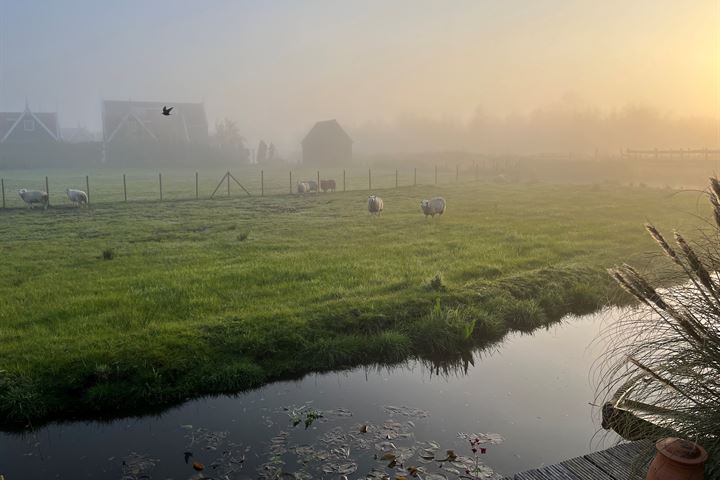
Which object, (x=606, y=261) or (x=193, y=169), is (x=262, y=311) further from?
(x=193, y=169)

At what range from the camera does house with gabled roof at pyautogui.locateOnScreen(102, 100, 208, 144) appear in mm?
79062

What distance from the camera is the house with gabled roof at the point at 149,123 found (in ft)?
259

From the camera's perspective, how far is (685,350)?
14.5 ft

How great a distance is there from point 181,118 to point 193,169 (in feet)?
83.0

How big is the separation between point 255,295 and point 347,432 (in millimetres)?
5447

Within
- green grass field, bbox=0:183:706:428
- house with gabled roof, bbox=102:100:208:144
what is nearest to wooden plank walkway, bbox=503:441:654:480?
green grass field, bbox=0:183:706:428

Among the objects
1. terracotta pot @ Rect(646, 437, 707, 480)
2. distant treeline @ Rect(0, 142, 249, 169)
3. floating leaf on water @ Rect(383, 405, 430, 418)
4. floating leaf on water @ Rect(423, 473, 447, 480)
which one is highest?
distant treeline @ Rect(0, 142, 249, 169)

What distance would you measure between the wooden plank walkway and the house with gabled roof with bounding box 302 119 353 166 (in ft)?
242

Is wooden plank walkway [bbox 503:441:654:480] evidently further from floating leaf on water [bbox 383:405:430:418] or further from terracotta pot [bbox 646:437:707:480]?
floating leaf on water [bbox 383:405:430:418]

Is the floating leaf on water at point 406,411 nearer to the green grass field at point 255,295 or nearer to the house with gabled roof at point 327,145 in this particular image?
the green grass field at point 255,295

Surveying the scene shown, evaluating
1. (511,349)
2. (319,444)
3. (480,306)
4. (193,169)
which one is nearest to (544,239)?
(480,306)

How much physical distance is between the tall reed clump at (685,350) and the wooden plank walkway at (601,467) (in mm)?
282

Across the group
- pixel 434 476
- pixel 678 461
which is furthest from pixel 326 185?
pixel 678 461

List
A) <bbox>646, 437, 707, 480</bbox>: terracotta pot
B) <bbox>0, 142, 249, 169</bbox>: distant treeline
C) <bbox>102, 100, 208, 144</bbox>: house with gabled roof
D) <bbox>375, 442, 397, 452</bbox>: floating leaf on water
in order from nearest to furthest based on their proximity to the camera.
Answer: <bbox>646, 437, 707, 480</bbox>: terracotta pot, <bbox>375, 442, 397, 452</bbox>: floating leaf on water, <bbox>0, 142, 249, 169</bbox>: distant treeline, <bbox>102, 100, 208, 144</bbox>: house with gabled roof
